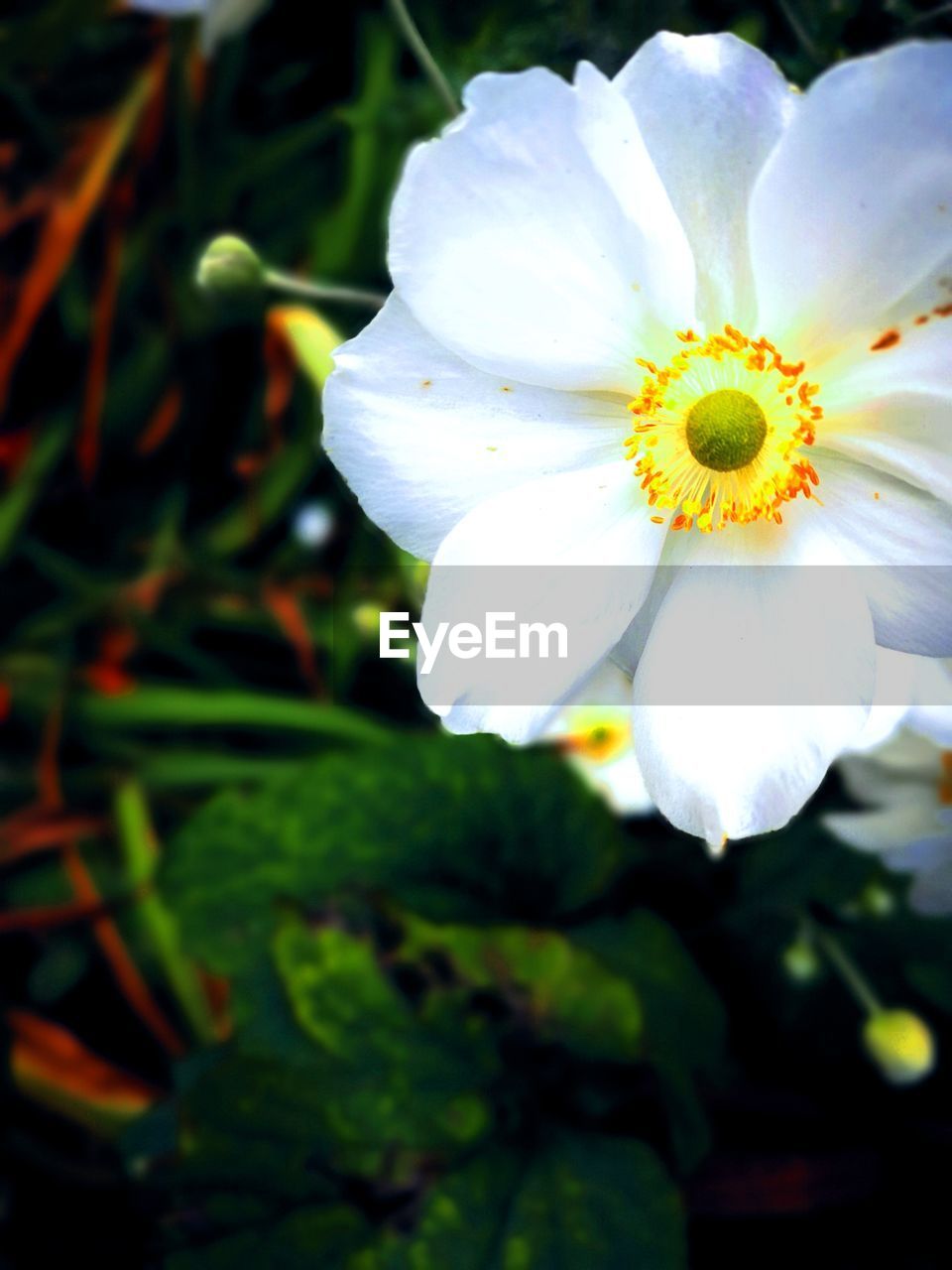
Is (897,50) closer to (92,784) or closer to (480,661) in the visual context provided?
(480,661)

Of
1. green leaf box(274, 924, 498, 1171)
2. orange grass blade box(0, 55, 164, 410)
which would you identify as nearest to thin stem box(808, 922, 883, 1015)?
green leaf box(274, 924, 498, 1171)

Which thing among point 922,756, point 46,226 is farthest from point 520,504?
point 46,226

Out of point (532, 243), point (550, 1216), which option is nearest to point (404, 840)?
point (550, 1216)

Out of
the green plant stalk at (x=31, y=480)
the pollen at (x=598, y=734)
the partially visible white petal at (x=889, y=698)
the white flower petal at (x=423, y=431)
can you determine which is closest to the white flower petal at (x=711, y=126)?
the white flower petal at (x=423, y=431)

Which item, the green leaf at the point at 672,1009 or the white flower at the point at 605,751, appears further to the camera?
the white flower at the point at 605,751

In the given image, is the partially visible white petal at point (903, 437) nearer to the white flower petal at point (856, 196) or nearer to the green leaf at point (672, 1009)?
the white flower petal at point (856, 196)

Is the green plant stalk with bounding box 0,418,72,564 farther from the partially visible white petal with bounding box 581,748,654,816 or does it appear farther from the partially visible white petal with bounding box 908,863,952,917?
the partially visible white petal with bounding box 908,863,952,917
